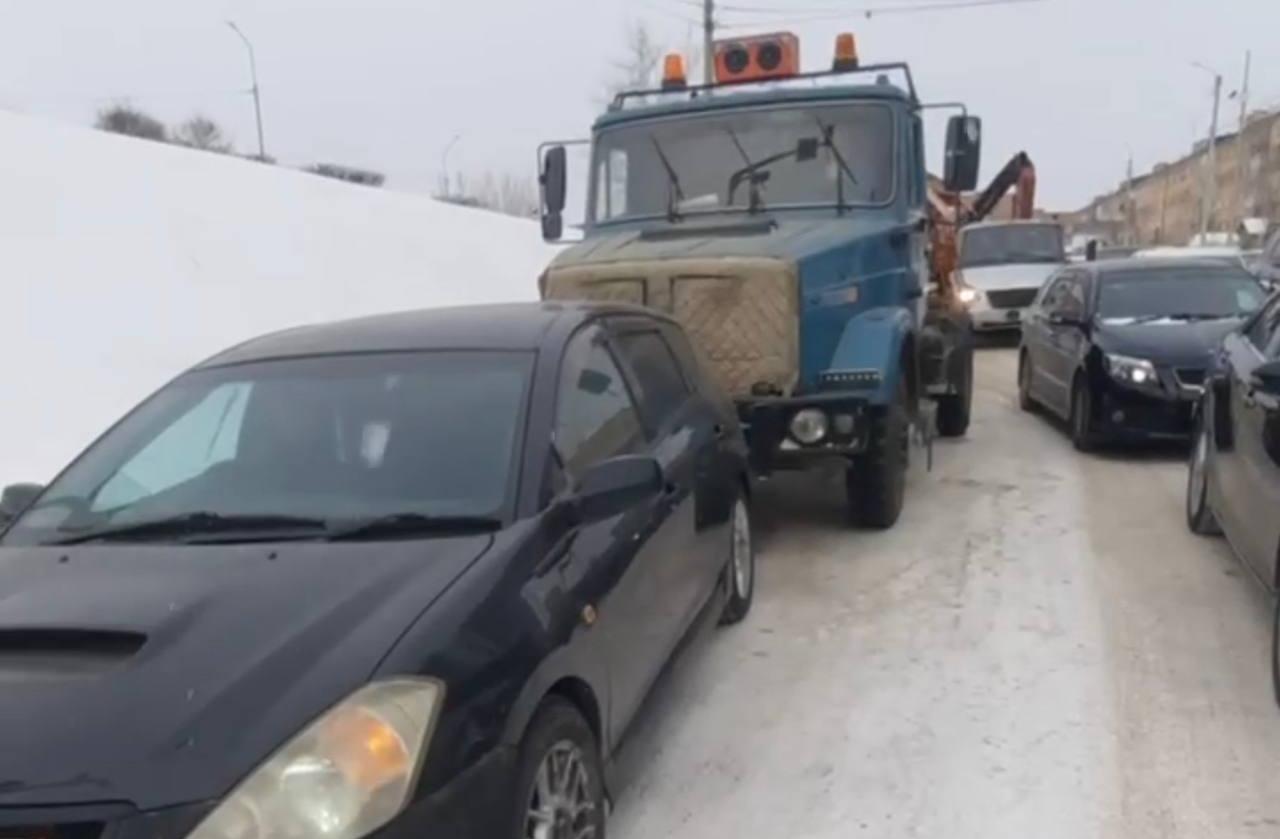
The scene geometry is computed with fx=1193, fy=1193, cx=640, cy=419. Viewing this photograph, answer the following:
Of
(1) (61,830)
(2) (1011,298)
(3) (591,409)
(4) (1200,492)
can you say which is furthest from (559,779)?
(2) (1011,298)

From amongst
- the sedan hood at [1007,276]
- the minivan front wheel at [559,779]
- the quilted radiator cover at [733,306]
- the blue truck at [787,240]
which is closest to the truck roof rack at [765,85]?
the blue truck at [787,240]

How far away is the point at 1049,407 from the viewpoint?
33.9 feet

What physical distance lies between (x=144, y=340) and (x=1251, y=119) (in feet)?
214

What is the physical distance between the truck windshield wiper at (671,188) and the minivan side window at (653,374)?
9.20 feet

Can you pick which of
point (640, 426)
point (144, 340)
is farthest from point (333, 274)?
point (640, 426)

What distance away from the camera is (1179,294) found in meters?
9.58

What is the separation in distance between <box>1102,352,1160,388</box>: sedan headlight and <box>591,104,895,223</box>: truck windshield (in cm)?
238

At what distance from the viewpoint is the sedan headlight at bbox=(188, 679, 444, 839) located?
2.21m

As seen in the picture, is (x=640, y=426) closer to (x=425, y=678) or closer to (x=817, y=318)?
(x=425, y=678)

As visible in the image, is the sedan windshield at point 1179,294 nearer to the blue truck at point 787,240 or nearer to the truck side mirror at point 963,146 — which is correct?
the blue truck at point 787,240

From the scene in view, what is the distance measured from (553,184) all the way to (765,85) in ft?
5.46

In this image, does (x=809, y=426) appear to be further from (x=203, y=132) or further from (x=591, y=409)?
(x=203, y=132)

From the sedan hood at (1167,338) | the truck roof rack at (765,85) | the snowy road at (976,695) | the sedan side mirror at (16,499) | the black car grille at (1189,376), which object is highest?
the truck roof rack at (765,85)

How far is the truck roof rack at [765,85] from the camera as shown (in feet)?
26.2
